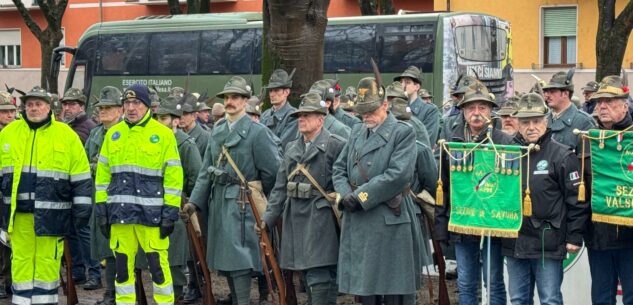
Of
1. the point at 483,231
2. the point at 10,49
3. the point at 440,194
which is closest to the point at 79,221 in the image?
the point at 440,194

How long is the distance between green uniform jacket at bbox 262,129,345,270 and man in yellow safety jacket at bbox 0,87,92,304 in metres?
1.75

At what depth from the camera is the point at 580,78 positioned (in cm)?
3541

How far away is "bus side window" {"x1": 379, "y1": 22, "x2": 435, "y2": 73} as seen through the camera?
2492 cm

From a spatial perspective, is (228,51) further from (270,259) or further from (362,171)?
(362,171)

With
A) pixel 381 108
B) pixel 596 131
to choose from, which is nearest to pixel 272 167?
pixel 381 108

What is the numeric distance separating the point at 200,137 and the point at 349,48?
14.2m

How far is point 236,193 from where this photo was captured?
10.4 metres

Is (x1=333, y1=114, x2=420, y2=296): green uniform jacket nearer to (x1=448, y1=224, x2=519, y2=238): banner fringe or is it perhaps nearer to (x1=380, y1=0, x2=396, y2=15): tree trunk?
(x1=448, y1=224, x2=519, y2=238): banner fringe

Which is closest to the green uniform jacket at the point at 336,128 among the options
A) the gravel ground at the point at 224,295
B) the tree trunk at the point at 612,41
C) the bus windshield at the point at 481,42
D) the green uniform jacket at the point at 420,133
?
the green uniform jacket at the point at 420,133

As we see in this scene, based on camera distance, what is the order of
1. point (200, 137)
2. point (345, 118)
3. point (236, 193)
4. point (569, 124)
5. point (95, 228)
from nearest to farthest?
point (236, 193) < point (569, 124) < point (95, 228) < point (200, 137) < point (345, 118)

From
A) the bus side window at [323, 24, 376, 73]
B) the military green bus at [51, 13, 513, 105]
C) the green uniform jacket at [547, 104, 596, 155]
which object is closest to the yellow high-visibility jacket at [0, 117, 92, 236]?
the green uniform jacket at [547, 104, 596, 155]

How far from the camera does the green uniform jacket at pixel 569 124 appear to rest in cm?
1038

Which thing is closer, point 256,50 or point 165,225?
point 165,225

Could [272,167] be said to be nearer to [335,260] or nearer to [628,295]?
[335,260]
